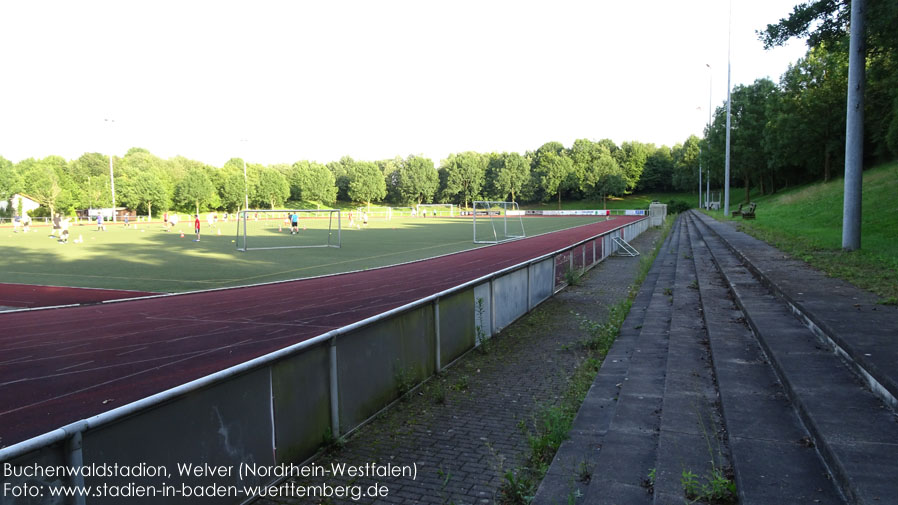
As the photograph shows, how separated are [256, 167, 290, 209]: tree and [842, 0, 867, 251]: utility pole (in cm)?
11054

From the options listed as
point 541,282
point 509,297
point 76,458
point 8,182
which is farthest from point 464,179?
point 76,458

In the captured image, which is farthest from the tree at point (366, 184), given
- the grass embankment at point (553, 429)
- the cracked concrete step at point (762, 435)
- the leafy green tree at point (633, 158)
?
the cracked concrete step at point (762, 435)

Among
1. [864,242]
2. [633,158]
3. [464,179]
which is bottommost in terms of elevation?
[864,242]

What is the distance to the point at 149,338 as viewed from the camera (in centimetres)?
962

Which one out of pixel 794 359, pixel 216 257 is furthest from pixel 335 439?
pixel 216 257

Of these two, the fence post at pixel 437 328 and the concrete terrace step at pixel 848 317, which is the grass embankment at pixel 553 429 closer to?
the fence post at pixel 437 328

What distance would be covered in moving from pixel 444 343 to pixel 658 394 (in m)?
3.04

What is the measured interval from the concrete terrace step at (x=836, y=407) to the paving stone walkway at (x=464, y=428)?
236 centimetres

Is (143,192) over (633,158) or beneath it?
beneath

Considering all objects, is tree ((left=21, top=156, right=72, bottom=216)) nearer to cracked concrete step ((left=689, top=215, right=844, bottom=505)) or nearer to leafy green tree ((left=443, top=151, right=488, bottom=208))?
leafy green tree ((left=443, top=151, right=488, bottom=208))

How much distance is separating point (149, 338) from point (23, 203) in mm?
101961

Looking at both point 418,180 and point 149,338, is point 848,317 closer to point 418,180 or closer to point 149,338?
point 149,338

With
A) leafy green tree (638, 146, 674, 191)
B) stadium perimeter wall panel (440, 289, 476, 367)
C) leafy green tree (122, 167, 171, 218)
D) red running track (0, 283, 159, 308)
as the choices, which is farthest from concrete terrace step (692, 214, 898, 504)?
leafy green tree (638, 146, 674, 191)

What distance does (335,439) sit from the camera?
5.29 metres
